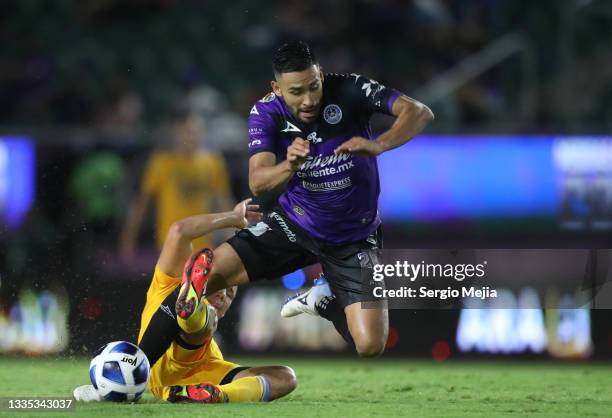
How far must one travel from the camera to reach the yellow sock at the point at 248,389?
7.15 metres

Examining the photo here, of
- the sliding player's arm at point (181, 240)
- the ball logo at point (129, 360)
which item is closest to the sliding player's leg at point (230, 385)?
the ball logo at point (129, 360)

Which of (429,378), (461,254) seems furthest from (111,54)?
(429,378)

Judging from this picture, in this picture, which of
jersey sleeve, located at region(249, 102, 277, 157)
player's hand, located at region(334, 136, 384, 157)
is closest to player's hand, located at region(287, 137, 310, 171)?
player's hand, located at region(334, 136, 384, 157)

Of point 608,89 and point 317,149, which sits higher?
point 608,89

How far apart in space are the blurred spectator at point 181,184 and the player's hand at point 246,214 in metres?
3.11

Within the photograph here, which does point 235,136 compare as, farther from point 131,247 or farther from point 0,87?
point 0,87

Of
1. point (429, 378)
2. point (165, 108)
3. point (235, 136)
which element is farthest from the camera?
point (165, 108)

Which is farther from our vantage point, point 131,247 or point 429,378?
point 131,247

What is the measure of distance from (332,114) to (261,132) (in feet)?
1.61

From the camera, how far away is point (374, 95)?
7297mm

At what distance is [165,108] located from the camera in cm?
1403

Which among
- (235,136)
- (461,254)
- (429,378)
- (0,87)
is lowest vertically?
(429,378)

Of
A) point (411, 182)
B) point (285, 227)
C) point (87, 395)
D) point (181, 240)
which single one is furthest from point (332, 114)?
point (411, 182)

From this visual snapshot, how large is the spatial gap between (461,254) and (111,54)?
19.1 feet
